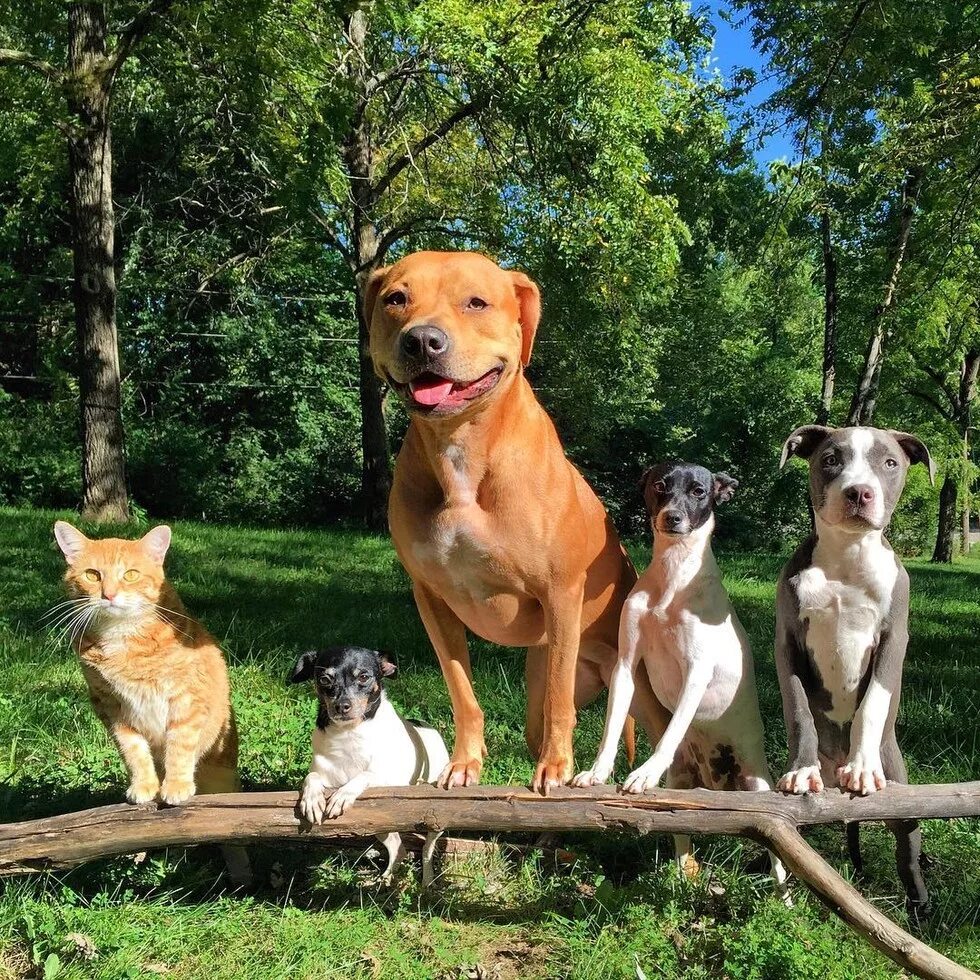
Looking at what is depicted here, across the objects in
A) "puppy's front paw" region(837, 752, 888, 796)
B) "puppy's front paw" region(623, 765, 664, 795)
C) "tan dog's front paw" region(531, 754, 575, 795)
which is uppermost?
"puppy's front paw" region(837, 752, 888, 796)

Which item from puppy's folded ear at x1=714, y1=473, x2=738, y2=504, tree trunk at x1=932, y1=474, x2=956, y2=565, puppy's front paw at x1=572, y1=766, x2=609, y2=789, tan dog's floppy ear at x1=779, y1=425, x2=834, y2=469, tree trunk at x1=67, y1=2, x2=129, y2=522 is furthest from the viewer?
tree trunk at x1=932, y1=474, x2=956, y2=565

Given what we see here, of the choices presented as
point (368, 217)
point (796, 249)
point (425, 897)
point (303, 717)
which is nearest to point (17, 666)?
point (303, 717)

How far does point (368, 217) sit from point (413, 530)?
12.4 metres

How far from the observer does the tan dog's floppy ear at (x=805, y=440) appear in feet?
9.24

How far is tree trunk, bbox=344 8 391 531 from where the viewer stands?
1345 centimetres

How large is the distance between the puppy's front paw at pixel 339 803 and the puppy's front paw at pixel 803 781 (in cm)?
135

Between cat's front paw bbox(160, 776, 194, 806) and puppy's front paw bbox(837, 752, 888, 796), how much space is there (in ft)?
6.94

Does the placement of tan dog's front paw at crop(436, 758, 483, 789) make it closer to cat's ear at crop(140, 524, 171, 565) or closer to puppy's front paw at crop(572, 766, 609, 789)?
puppy's front paw at crop(572, 766, 609, 789)

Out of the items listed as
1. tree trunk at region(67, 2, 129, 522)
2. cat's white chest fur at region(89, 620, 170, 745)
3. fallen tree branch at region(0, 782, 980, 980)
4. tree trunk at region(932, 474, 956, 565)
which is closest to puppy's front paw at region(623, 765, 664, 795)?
fallen tree branch at region(0, 782, 980, 980)

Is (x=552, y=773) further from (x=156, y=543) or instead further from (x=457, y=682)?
(x=156, y=543)

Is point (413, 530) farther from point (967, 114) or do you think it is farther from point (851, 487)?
point (967, 114)

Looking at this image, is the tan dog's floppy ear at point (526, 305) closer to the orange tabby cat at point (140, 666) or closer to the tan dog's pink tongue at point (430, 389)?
the tan dog's pink tongue at point (430, 389)

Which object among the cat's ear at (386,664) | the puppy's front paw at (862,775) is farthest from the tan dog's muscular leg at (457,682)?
the puppy's front paw at (862,775)

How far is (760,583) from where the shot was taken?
10406 millimetres
